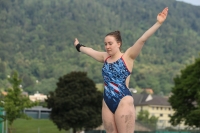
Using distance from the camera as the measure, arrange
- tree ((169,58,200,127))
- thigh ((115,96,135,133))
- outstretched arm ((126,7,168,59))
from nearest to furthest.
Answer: outstretched arm ((126,7,168,59)), thigh ((115,96,135,133)), tree ((169,58,200,127))

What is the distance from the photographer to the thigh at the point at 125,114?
7383mm

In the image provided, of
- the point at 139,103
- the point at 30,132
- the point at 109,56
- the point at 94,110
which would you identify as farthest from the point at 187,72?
the point at 139,103

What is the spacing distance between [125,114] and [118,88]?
0.33 metres

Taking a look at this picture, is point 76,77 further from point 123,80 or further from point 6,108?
point 123,80

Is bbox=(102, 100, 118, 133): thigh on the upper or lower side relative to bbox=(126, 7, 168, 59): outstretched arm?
lower

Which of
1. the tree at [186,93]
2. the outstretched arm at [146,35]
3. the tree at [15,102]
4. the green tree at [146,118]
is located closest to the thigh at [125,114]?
the outstretched arm at [146,35]

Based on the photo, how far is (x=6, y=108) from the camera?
46.0m

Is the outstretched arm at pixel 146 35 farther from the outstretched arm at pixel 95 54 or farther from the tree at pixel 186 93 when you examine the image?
the tree at pixel 186 93

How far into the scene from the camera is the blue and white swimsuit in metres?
7.43

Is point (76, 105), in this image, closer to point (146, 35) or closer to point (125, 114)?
point (125, 114)

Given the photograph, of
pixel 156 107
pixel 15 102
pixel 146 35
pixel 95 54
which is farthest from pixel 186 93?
pixel 156 107

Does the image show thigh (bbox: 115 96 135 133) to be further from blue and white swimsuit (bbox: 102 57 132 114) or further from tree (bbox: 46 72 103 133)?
tree (bbox: 46 72 103 133)

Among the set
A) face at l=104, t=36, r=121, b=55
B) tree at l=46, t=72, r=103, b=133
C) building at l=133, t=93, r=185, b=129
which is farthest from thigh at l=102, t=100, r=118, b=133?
building at l=133, t=93, r=185, b=129

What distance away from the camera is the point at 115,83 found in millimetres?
7457
